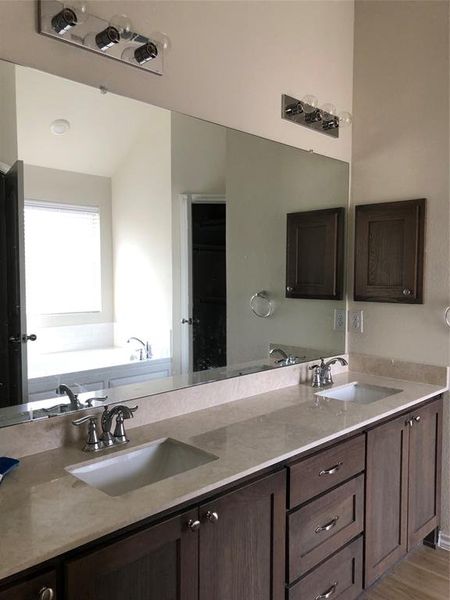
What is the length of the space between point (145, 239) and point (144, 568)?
1.20 metres

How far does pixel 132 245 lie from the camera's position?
195 centimetres

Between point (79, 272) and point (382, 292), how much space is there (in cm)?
168

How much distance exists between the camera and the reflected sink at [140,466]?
59.5 inches

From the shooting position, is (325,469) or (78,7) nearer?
(78,7)

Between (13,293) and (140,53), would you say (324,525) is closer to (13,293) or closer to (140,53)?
(13,293)

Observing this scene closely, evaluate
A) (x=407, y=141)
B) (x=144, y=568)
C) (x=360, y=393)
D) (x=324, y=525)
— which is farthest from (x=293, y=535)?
(x=407, y=141)

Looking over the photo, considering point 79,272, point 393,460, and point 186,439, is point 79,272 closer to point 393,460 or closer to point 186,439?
point 186,439

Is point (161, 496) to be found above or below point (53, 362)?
below

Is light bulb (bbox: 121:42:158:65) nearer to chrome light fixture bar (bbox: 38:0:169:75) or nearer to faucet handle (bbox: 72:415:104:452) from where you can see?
chrome light fixture bar (bbox: 38:0:169:75)

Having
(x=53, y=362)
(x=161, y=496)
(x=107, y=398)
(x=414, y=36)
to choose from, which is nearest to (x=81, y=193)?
(x=53, y=362)

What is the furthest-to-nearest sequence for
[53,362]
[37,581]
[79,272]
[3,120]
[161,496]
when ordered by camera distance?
[79,272], [53,362], [3,120], [161,496], [37,581]

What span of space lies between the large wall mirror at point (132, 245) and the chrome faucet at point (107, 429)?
13 cm

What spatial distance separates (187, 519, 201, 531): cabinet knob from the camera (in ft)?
4.34

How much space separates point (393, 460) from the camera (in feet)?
7.22
